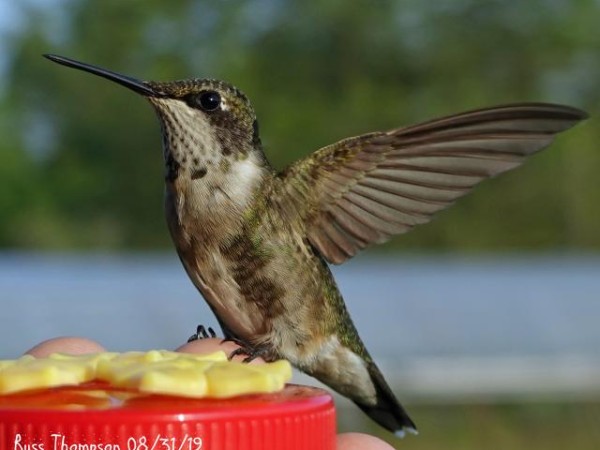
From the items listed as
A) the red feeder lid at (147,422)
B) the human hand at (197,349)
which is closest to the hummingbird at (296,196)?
the human hand at (197,349)

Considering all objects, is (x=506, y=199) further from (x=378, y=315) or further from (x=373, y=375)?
(x=373, y=375)

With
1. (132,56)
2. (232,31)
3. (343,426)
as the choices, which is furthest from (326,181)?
(232,31)

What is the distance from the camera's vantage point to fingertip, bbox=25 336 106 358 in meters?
2.64

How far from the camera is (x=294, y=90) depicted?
74.8ft

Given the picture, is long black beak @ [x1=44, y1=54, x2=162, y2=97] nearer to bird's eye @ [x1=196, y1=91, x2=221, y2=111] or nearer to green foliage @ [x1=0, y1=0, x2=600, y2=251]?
bird's eye @ [x1=196, y1=91, x2=221, y2=111]

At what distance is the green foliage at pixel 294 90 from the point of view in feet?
68.4

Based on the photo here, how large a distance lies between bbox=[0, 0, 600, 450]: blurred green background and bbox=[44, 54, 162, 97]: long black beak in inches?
604

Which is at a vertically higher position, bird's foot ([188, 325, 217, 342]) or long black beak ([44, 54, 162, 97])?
long black beak ([44, 54, 162, 97])

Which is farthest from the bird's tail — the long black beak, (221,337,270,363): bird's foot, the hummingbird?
the long black beak

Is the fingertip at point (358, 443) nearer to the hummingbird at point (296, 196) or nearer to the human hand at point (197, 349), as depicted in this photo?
the human hand at point (197, 349)

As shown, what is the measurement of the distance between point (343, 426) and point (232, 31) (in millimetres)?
13210

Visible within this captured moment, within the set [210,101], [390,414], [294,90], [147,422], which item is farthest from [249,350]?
[294,90]

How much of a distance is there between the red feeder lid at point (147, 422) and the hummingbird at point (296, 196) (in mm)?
1081

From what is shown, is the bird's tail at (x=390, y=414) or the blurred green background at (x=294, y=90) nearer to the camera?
the bird's tail at (x=390, y=414)
